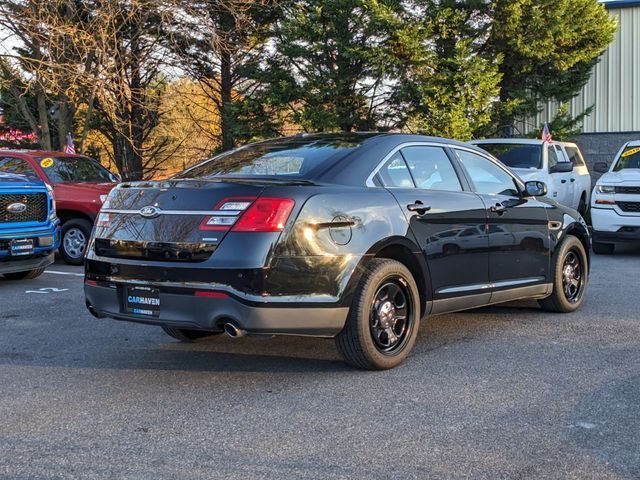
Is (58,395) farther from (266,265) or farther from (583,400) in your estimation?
(583,400)

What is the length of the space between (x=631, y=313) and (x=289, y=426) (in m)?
4.33

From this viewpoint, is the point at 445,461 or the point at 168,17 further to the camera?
the point at 168,17

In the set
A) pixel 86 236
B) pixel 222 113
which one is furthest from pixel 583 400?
pixel 222 113

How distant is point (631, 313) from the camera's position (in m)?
7.10

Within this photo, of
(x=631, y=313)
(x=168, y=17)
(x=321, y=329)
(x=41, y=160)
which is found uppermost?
(x=168, y=17)

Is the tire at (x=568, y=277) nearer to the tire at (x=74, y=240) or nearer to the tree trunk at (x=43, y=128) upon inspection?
the tire at (x=74, y=240)

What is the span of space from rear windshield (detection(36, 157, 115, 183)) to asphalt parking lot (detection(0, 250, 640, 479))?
606cm

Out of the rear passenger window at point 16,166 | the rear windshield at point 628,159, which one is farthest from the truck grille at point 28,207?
the rear windshield at point 628,159

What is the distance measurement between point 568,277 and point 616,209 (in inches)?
201

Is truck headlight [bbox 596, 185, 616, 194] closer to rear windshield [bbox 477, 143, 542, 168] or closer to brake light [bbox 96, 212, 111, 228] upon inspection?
rear windshield [bbox 477, 143, 542, 168]

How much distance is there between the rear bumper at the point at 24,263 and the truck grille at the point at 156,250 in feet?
14.9

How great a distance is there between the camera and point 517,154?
13.9 m

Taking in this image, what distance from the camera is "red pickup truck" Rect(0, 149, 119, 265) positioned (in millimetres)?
11969

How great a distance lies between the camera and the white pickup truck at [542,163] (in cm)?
1325
